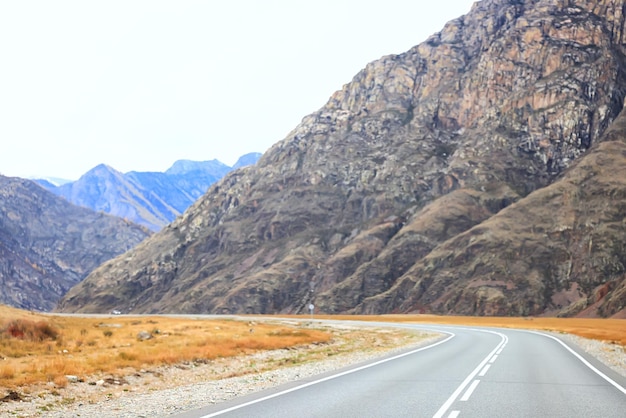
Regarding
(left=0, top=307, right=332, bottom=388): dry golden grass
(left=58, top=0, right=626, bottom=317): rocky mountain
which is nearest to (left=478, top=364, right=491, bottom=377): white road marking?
(left=0, top=307, right=332, bottom=388): dry golden grass

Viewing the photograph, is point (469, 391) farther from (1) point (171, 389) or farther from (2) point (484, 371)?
(1) point (171, 389)

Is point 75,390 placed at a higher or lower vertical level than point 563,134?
lower

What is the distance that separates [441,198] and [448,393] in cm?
12624

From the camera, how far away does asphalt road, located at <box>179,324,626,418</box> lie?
12.6 meters

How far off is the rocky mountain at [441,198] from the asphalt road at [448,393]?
237 feet

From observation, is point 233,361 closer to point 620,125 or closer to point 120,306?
point 620,125

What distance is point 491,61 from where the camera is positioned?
536 feet

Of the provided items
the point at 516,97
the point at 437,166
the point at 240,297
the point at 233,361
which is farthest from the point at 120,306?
the point at 233,361

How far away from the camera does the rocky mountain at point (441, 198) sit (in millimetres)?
107312

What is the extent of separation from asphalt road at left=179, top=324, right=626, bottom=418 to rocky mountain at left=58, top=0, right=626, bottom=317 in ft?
237

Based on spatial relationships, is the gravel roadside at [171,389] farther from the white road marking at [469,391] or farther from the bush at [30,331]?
the bush at [30,331]

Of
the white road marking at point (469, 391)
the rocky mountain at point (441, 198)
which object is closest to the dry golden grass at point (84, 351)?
the white road marking at point (469, 391)

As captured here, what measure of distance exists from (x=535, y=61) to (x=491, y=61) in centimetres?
1305

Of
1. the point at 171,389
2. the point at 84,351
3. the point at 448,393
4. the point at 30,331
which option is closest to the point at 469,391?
the point at 448,393
